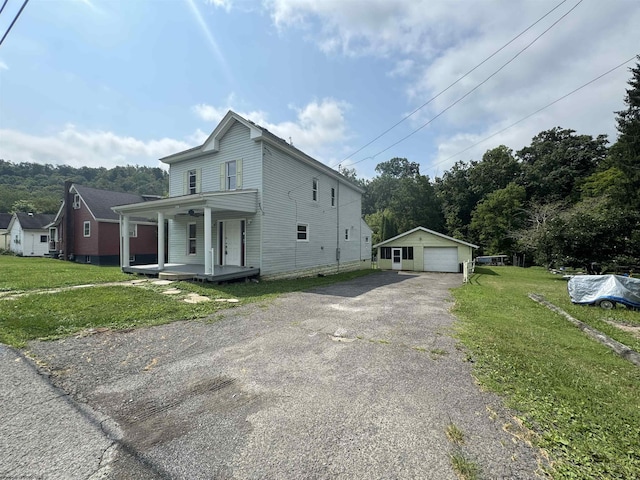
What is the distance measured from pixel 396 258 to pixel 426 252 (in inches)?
96.9

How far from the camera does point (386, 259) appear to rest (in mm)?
24594

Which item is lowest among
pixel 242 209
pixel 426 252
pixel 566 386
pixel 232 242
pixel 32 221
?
pixel 566 386

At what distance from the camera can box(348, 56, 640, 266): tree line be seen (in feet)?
51.0

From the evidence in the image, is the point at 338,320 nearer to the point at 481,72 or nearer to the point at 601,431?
the point at 601,431

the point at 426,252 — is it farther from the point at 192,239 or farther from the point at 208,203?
the point at 208,203

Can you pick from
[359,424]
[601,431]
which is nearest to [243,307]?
[359,424]

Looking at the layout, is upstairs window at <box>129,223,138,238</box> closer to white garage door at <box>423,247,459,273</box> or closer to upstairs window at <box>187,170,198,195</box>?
upstairs window at <box>187,170,198,195</box>

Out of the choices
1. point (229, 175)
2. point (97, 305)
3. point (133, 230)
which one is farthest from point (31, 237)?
point (97, 305)

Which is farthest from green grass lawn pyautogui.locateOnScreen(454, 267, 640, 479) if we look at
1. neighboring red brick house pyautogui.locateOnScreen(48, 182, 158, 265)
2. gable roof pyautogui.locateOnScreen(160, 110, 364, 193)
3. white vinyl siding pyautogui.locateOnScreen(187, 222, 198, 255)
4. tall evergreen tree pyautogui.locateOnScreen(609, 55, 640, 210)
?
neighboring red brick house pyautogui.locateOnScreen(48, 182, 158, 265)

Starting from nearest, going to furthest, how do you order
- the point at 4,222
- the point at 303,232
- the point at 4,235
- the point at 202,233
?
the point at 202,233
the point at 303,232
the point at 4,235
the point at 4,222

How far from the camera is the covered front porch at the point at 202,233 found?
1020cm

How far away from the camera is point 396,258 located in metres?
24.1

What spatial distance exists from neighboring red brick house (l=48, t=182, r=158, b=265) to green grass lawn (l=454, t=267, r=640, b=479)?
22.1 metres

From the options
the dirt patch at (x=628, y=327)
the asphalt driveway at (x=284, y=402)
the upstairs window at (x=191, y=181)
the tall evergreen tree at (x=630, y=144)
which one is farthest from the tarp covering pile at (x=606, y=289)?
the upstairs window at (x=191, y=181)
